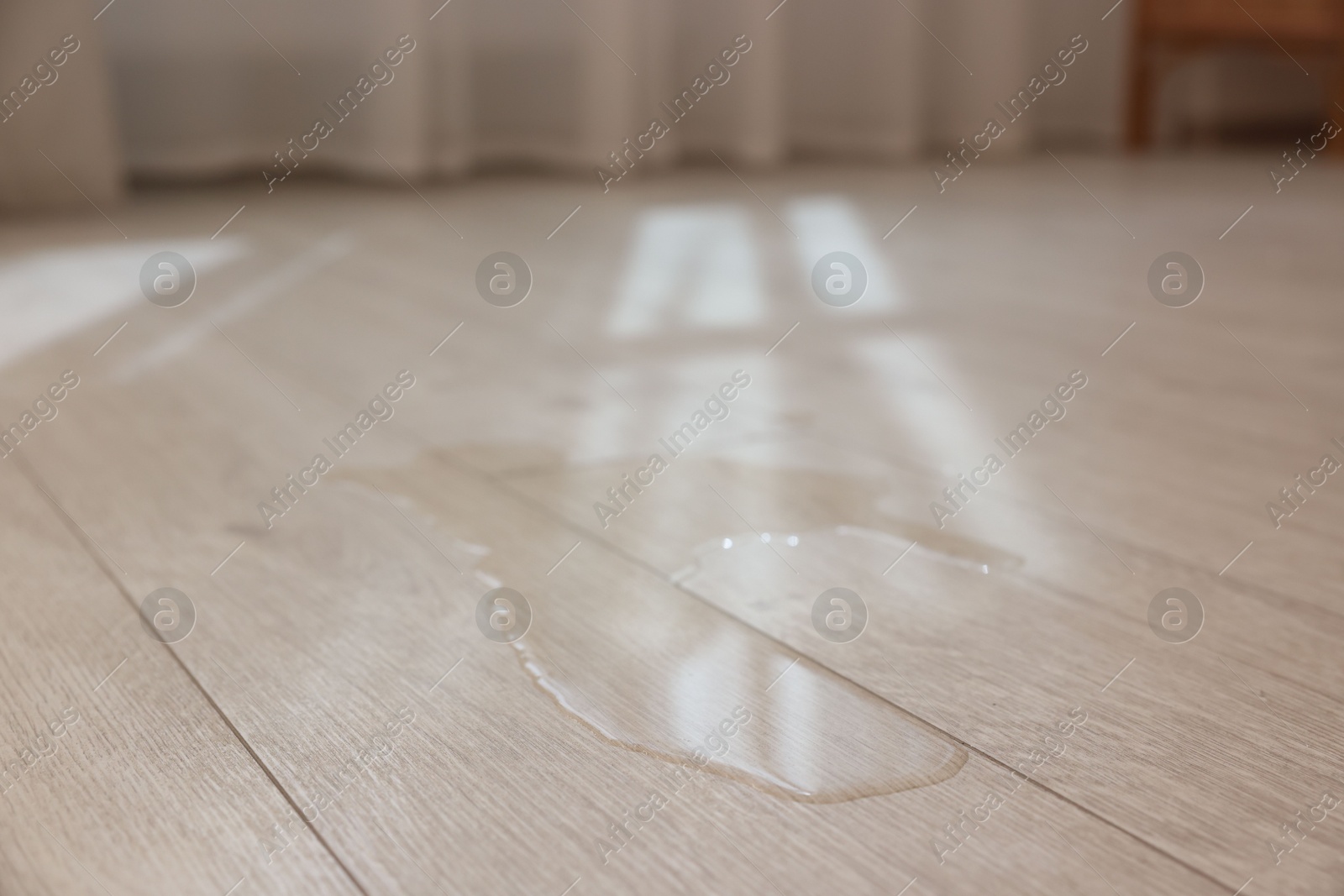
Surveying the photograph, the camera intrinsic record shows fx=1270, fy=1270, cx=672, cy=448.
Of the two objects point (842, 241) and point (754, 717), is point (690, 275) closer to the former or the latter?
point (842, 241)

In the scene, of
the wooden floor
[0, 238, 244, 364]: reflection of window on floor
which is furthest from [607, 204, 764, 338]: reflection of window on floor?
[0, 238, 244, 364]: reflection of window on floor

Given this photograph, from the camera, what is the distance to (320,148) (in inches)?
118

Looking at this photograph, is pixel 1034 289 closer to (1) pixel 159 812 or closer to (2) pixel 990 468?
(2) pixel 990 468

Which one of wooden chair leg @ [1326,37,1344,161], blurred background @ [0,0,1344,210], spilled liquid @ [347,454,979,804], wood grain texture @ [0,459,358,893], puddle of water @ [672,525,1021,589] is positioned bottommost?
wooden chair leg @ [1326,37,1344,161]

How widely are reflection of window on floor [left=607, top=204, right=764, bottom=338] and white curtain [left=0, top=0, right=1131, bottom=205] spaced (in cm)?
70

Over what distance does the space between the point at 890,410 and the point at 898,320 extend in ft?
1.36

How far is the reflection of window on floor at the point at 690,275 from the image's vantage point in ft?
5.30

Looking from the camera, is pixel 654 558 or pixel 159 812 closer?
pixel 159 812

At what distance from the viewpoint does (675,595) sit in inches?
31.0

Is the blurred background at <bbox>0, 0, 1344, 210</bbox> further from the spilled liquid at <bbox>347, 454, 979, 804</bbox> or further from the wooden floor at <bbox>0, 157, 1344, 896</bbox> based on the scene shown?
the spilled liquid at <bbox>347, 454, 979, 804</bbox>

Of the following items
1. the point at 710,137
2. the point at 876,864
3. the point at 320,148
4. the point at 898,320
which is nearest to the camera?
the point at 876,864

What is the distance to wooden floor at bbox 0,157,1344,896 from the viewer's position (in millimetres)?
535

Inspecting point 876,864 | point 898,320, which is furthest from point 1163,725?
point 898,320

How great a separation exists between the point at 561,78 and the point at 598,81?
17cm
